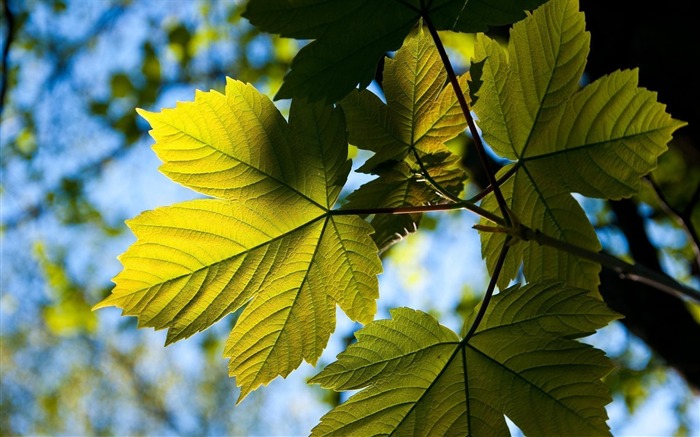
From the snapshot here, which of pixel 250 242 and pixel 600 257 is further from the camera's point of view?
pixel 250 242

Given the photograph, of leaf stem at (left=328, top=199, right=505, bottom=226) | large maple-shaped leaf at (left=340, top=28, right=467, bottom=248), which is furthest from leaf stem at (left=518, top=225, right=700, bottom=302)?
large maple-shaped leaf at (left=340, top=28, right=467, bottom=248)

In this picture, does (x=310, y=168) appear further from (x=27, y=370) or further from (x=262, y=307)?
(x=27, y=370)

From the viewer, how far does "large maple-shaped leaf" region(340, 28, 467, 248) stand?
2.58 ft

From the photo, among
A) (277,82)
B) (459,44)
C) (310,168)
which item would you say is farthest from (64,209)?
(310,168)

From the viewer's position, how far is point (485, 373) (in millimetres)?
757

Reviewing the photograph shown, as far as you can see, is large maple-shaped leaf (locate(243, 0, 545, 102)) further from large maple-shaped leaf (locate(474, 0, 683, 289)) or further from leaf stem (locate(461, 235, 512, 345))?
leaf stem (locate(461, 235, 512, 345))

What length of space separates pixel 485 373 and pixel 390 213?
219 millimetres

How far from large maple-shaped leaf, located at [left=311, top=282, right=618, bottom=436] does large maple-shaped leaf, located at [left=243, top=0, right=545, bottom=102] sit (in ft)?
0.93

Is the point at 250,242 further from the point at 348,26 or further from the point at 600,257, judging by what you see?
the point at 600,257

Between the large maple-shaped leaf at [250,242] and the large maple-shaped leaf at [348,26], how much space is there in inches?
4.8

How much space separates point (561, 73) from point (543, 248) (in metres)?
0.22

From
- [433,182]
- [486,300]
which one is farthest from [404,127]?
[486,300]

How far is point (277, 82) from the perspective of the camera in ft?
13.6

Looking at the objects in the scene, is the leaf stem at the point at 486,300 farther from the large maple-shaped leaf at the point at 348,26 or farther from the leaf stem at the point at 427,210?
the large maple-shaped leaf at the point at 348,26
